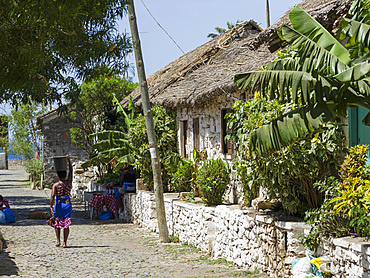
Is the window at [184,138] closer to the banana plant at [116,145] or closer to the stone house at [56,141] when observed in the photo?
the banana plant at [116,145]

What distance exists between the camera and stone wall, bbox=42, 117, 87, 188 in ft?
91.8

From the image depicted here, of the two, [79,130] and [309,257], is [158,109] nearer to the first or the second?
[309,257]

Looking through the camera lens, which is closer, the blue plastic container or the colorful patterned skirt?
the colorful patterned skirt

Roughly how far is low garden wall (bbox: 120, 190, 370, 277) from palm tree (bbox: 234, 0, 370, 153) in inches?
62.5

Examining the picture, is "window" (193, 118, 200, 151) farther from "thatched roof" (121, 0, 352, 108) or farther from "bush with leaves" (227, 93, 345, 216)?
"bush with leaves" (227, 93, 345, 216)

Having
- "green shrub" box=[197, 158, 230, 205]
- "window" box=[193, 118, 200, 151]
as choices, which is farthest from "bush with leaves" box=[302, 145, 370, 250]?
"window" box=[193, 118, 200, 151]

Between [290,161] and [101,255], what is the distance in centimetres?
492

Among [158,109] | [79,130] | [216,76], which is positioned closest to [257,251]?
[216,76]

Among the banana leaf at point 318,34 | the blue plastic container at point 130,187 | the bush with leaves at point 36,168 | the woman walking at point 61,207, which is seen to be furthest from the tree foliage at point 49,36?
the bush with leaves at point 36,168

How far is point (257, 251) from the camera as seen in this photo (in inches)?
334

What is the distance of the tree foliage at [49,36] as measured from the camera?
8.83m

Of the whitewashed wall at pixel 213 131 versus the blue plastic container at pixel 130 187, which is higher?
the whitewashed wall at pixel 213 131

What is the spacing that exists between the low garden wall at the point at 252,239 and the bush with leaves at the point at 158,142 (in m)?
1.80

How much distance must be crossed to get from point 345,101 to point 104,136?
1237cm
